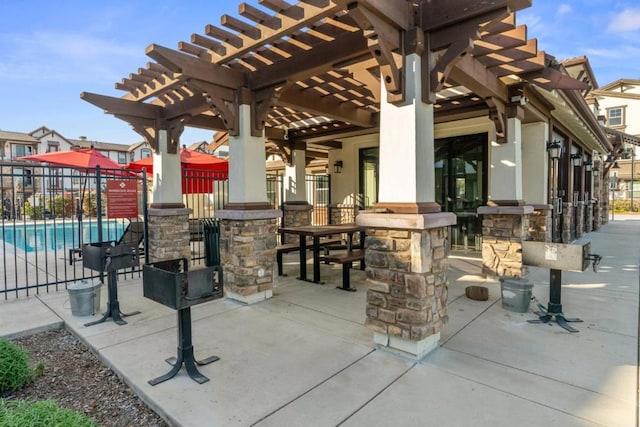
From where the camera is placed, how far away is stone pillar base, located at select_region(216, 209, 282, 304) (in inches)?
173

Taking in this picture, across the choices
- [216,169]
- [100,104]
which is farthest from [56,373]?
[216,169]

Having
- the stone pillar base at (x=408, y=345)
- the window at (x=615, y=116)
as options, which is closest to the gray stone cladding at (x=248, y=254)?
the stone pillar base at (x=408, y=345)

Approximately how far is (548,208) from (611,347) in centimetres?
401

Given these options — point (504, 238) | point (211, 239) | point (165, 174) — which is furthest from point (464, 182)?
point (165, 174)

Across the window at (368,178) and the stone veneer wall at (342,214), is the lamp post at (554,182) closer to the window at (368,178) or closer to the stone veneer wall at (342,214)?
the window at (368,178)

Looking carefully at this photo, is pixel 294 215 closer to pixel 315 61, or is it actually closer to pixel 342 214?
pixel 342 214

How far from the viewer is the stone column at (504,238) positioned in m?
5.26

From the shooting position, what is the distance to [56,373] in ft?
9.32

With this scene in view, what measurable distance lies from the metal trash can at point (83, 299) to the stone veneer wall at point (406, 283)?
3283mm

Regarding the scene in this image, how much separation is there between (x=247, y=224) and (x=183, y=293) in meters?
1.97

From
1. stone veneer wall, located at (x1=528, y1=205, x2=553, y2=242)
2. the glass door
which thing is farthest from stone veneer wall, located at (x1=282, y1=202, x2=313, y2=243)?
stone veneer wall, located at (x1=528, y1=205, x2=553, y2=242)

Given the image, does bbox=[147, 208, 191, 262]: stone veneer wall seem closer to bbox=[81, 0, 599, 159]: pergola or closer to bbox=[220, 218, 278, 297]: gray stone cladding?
bbox=[81, 0, 599, 159]: pergola

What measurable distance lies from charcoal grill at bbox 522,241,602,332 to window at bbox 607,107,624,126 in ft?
91.3

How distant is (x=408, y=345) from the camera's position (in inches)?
115
